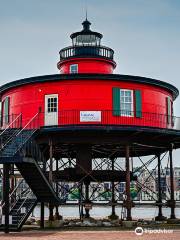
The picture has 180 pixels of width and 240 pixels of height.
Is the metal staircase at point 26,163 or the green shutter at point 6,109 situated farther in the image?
the green shutter at point 6,109

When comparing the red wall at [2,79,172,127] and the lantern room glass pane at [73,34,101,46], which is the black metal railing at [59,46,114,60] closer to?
the lantern room glass pane at [73,34,101,46]

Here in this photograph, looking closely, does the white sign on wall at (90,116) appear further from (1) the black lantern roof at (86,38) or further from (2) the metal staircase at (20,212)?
(1) the black lantern roof at (86,38)

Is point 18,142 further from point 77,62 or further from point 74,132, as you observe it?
point 77,62

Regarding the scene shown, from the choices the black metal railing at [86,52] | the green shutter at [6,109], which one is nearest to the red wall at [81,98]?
the green shutter at [6,109]

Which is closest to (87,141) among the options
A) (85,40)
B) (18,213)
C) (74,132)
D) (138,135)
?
(74,132)

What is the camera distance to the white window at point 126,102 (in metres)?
27.3

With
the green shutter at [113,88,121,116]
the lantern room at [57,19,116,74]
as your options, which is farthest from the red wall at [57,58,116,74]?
the green shutter at [113,88,121,116]

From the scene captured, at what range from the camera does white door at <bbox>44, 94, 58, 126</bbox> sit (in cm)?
2711

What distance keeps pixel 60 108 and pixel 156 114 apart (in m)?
5.69

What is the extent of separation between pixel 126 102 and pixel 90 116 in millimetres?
2352

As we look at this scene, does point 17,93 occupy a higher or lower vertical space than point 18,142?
higher

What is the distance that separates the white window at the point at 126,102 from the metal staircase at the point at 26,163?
16.4 feet

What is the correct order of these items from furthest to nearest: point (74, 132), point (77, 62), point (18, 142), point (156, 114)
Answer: point (77, 62) < point (156, 114) < point (74, 132) < point (18, 142)

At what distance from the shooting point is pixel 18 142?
2391cm
